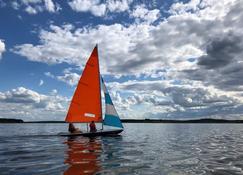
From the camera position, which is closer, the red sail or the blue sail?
the red sail

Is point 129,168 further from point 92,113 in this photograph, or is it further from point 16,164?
point 92,113

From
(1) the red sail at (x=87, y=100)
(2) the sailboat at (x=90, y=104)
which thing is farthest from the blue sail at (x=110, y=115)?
(1) the red sail at (x=87, y=100)

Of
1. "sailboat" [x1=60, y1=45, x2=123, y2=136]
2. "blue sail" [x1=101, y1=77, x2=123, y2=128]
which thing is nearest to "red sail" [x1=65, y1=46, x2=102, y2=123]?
"sailboat" [x1=60, y1=45, x2=123, y2=136]

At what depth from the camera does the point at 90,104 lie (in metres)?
44.3

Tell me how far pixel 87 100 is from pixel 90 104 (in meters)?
0.71

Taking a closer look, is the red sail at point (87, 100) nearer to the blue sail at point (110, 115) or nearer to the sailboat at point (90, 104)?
the sailboat at point (90, 104)

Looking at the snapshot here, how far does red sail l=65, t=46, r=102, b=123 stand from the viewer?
43.8 m

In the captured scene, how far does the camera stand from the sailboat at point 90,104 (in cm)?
4384

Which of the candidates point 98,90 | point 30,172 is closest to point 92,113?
point 98,90

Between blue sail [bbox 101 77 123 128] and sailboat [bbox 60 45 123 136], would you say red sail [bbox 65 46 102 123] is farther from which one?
blue sail [bbox 101 77 123 128]

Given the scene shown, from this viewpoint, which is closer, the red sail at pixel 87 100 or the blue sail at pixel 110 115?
the red sail at pixel 87 100

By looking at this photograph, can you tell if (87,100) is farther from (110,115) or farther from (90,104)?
(110,115)

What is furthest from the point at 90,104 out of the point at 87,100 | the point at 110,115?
the point at 110,115

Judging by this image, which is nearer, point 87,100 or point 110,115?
point 87,100
